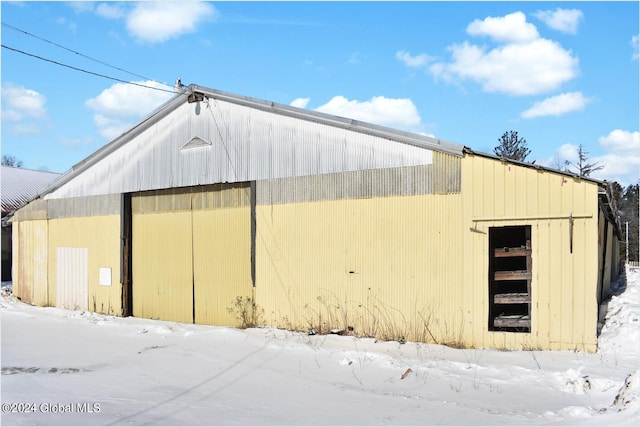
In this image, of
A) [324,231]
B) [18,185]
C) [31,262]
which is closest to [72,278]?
[31,262]

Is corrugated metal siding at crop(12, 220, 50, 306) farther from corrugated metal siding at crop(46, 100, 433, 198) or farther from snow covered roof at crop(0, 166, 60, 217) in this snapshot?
snow covered roof at crop(0, 166, 60, 217)

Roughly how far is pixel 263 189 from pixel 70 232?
26.7ft

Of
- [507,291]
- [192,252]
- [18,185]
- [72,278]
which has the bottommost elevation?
[72,278]

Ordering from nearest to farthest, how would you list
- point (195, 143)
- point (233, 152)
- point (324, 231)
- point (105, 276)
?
point (324, 231), point (233, 152), point (195, 143), point (105, 276)

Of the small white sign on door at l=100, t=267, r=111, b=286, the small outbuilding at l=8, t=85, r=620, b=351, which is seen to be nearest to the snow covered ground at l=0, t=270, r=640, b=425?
the small outbuilding at l=8, t=85, r=620, b=351

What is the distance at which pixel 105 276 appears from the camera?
16.6 m

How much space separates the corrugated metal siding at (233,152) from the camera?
12133 mm

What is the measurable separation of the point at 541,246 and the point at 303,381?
5044mm

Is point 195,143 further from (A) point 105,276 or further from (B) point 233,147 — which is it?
(A) point 105,276

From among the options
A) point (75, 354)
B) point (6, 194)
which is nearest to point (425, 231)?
point (75, 354)

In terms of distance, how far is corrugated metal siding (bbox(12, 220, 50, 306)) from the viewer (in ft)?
61.5

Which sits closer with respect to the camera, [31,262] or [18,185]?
[31,262]

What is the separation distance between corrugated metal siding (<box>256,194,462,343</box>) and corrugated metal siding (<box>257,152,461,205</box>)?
0.16m

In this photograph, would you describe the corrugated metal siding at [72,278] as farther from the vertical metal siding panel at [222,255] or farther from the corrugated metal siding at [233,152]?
the vertical metal siding panel at [222,255]
